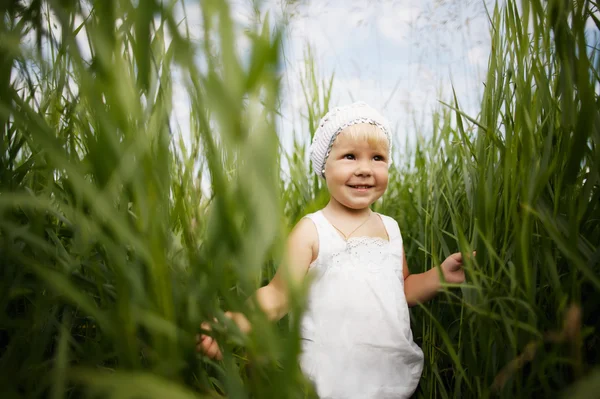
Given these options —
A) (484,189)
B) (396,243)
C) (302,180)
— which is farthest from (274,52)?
(302,180)

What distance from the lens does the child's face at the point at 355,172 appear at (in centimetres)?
131

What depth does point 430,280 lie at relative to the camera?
4.07 feet

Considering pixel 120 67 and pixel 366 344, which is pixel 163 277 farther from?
pixel 366 344

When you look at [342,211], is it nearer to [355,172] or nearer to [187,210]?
[355,172]

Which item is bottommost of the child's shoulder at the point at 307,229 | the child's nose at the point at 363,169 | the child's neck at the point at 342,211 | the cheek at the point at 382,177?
the child's shoulder at the point at 307,229

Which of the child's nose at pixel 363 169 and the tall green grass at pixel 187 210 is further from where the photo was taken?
the child's nose at pixel 363 169

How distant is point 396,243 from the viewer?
1.36 meters

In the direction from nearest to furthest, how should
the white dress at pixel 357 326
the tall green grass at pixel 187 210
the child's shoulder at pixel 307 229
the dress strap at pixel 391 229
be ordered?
1. the tall green grass at pixel 187 210
2. the white dress at pixel 357 326
3. the child's shoulder at pixel 307 229
4. the dress strap at pixel 391 229

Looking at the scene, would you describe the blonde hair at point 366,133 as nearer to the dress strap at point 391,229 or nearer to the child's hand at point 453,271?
the dress strap at point 391,229

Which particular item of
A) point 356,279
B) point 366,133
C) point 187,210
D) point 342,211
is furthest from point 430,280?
point 187,210

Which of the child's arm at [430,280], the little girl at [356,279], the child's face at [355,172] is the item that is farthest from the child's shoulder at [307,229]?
the child's arm at [430,280]

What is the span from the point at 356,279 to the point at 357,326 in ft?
0.41

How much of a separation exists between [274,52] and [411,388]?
42.6 inches

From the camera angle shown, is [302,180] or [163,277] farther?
[302,180]
